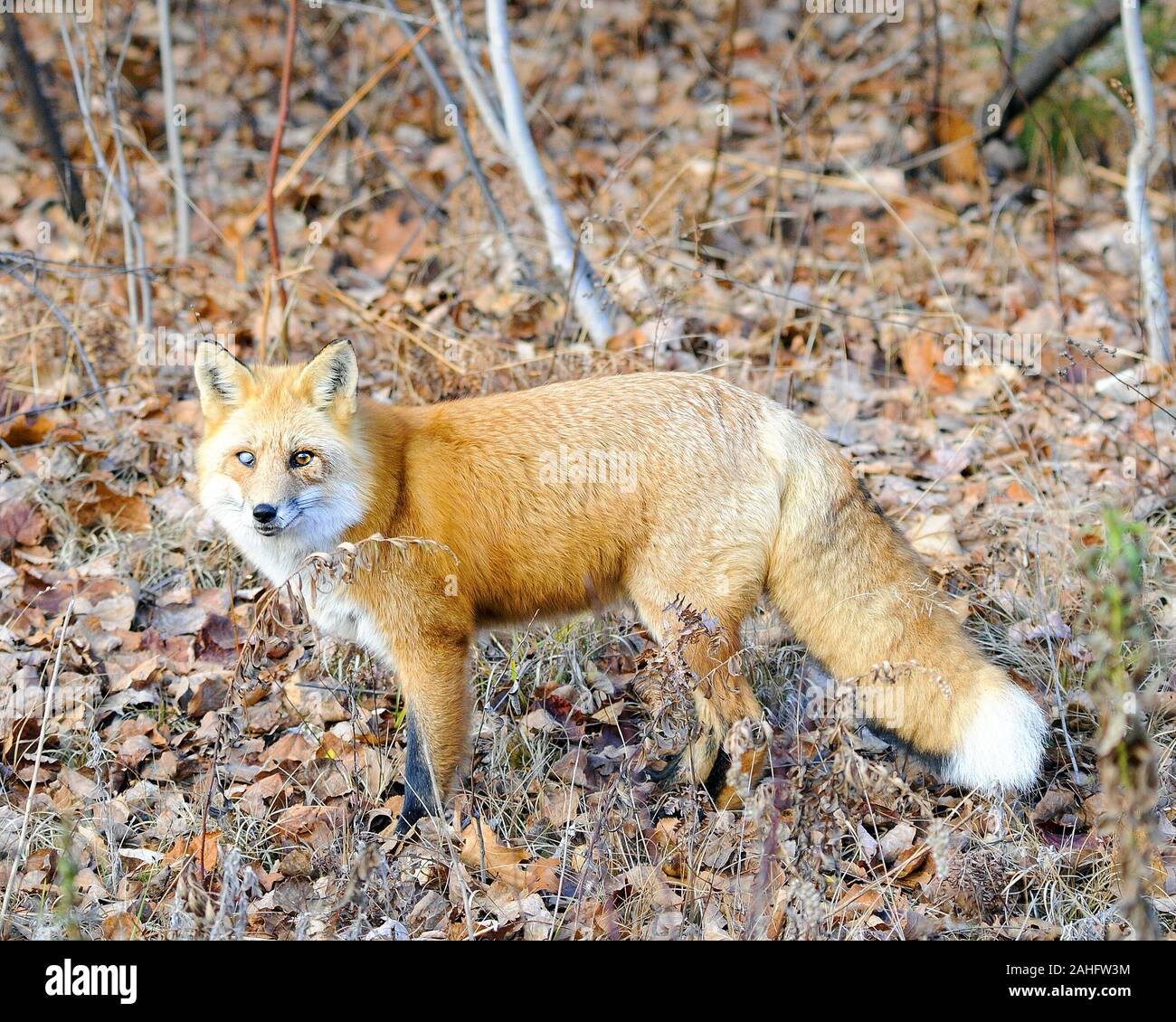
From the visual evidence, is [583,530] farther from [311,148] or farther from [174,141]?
[174,141]

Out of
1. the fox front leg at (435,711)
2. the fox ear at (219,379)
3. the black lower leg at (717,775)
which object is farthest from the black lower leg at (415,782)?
the fox ear at (219,379)

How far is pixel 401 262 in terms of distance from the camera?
8078 millimetres

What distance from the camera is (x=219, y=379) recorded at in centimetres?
418

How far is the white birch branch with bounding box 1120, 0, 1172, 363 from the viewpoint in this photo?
19.5 feet

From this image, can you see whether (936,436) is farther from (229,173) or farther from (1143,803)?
(229,173)

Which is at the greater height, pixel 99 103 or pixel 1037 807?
pixel 99 103

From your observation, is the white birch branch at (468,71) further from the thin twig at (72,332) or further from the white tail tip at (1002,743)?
the white tail tip at (1002,743)

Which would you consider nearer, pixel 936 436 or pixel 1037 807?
pixel 1037 807

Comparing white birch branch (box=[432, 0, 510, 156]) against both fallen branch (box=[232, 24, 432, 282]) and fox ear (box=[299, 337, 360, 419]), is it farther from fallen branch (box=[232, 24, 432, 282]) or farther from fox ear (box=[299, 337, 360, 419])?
fox ear (box=[299, 337, 360, 419])

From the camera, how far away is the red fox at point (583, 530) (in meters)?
4.00

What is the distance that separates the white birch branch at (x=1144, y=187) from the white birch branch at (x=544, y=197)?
3.06 metres

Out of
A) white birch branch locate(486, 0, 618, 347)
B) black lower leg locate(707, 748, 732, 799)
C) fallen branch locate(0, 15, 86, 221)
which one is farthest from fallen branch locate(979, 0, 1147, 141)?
fallen branch locate(0, 15, 86, 221)
